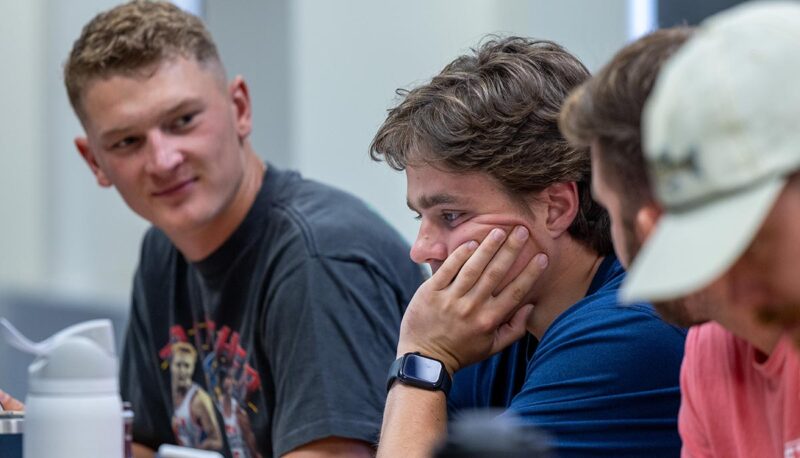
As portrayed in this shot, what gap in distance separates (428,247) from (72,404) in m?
0.55

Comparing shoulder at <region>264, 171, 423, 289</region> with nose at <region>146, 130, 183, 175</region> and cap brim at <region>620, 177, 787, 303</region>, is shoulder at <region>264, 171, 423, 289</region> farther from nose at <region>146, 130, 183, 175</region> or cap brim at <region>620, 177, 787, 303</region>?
cap brim at <region>620, 177, 787, 303</region>

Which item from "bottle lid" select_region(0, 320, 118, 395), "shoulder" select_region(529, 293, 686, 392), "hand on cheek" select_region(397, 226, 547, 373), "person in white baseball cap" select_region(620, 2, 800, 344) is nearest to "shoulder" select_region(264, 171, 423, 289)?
"hand on cheek" select_region(397, 226, 547, 373)

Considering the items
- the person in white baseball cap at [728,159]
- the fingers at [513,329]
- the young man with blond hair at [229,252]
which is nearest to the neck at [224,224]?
the young man with blond hair at [229,252]

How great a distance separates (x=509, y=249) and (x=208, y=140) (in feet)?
2.36

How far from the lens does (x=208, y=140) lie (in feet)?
6.92

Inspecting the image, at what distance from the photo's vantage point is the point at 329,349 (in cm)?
186

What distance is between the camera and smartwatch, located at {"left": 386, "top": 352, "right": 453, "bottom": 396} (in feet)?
5.29

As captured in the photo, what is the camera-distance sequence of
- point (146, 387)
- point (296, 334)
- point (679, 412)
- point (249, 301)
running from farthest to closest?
1. point (146, 387)
2. point (249, 301)
3. point (296, 334)
4. point (679, 412)

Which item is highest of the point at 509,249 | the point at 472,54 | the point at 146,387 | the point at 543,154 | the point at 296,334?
the point at 472,54

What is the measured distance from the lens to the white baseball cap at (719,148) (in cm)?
85

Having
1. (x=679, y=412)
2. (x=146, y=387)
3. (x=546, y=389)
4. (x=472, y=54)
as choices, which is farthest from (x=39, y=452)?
(x=146, y=387)

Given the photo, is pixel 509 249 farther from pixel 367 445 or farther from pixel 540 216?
pixel 367 445

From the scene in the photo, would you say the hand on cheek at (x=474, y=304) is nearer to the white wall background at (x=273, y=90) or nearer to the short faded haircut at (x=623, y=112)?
the short faded haircut at (x=623, y=112)

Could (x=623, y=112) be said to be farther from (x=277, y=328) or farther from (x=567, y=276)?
(x=277, y=328)
